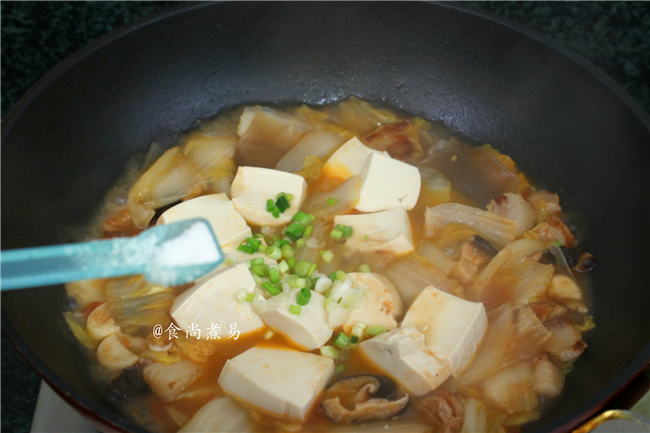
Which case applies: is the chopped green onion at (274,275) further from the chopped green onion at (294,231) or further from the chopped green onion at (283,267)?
the chopped green onion at (294,231)

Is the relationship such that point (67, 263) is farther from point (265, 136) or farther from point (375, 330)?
point (265, 136)

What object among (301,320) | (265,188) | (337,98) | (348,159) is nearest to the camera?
(301,320)

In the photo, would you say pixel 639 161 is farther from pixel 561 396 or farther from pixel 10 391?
pixel 10 391

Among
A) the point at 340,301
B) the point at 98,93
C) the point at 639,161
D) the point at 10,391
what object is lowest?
the point at 10,391

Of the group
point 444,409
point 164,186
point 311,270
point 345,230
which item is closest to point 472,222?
point 345,230

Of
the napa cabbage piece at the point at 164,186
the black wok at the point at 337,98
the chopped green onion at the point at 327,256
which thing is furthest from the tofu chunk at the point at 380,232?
the black wok at the point at 337,98

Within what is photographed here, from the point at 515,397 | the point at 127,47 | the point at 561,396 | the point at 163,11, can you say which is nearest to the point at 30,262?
the point at 127,47
